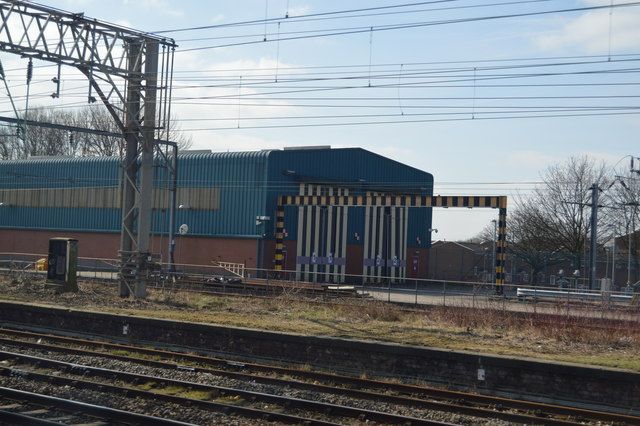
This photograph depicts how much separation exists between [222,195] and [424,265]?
52.6ft

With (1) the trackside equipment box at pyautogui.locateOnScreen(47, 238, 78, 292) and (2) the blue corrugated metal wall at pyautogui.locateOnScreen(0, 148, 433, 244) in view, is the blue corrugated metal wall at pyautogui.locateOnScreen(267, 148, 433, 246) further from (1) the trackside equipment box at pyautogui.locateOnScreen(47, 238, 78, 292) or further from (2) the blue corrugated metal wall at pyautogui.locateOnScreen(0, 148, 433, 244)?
(1) the trackside equipment box at pyautogui.locateOnScreen(47, 238, 78, 292)

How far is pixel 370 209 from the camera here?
52.4m

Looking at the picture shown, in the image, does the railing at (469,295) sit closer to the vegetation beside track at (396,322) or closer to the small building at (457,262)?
the vegetation beside track at (396,322)

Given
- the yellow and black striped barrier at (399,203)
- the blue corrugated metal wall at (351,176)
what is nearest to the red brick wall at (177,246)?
the yellow and black striped barrier at (399,203)

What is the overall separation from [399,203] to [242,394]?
101 feet

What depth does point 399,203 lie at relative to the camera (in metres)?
44.4

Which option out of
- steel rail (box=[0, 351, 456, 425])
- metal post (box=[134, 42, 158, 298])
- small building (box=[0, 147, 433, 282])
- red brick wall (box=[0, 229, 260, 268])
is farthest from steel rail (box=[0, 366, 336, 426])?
small building (box=[0, 147, 433, 282])

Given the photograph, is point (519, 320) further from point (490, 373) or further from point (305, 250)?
point (305, 250)

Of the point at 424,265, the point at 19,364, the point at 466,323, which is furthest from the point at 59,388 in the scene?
the point at 424,265

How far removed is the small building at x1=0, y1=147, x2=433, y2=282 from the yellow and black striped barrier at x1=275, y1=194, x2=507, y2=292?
3.76 ft

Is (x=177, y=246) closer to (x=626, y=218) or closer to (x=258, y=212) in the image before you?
(x=258, y=212)

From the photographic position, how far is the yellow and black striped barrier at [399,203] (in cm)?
4097

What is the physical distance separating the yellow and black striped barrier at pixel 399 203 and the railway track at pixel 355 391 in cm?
2432

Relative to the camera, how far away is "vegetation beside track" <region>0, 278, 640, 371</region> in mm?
19873
